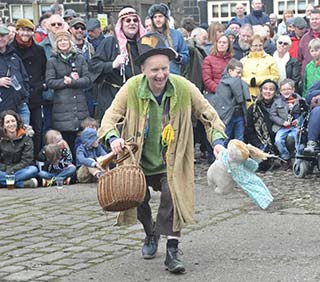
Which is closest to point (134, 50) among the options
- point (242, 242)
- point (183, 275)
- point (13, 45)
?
point (13, 45)

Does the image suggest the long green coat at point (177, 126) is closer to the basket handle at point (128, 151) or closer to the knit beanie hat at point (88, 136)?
the basket handle at point (128, 151)

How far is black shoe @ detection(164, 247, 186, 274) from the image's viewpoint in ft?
21.3

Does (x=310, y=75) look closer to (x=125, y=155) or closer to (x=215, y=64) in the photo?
(x=215, y=64)

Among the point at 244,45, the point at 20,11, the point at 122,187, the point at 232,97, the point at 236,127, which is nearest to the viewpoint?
the point at 122,187

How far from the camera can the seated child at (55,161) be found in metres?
10.9

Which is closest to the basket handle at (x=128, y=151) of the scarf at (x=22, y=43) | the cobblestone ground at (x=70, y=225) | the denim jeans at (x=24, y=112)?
the cobblestone ground at (x=70, y=225)

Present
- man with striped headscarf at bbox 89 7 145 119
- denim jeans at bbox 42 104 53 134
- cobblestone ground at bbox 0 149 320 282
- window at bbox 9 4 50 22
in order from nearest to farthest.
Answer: cobblestone ground at bbox 0 149 320 282, man with striped headscarf at bbox 89 7 145 119, denim jeans at bbox 42 104 53 134, window at bbox 9 4 50 22

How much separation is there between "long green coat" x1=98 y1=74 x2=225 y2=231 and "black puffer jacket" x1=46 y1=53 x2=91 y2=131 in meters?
4.53

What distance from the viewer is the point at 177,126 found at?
22.1ft

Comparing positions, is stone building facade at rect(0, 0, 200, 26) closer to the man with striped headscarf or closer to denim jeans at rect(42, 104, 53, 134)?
denim jeans at rect(42, 104, 53, 134)

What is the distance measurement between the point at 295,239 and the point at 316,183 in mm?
3086

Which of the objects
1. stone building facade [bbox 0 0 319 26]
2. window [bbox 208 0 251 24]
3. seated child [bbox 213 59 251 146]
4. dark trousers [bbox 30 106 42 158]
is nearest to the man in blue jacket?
dark trousers [bbox 30 106 42 158]

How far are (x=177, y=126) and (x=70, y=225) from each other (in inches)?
86.9

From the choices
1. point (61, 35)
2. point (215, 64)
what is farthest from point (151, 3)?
point (61, 35)
